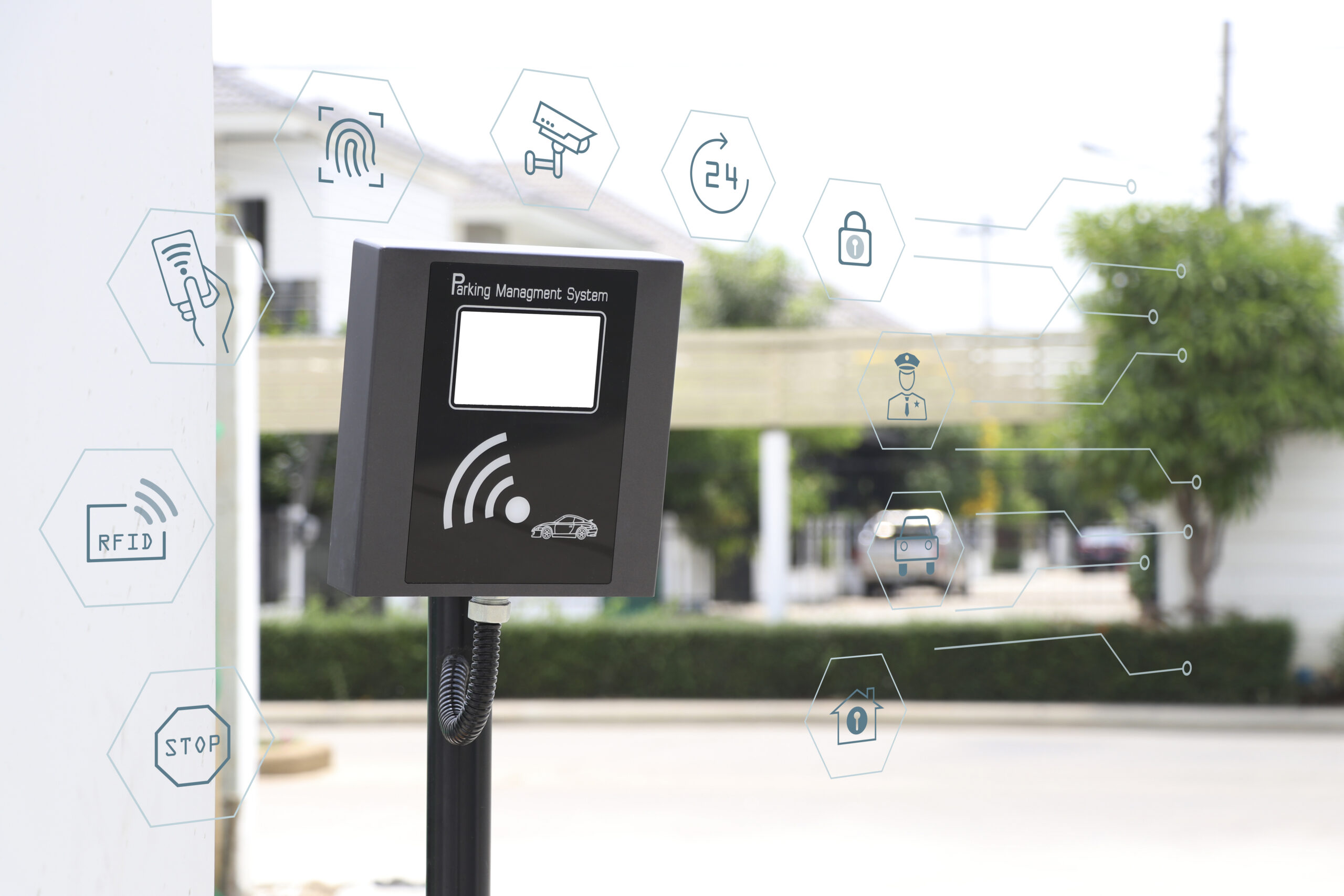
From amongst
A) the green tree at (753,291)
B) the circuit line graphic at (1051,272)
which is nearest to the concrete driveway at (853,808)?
the circuit line graphic at (1051,272)

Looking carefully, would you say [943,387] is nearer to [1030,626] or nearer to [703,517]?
[1030,626]

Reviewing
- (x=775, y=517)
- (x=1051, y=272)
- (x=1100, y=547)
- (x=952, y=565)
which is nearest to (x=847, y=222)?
(x=1051, y=272)

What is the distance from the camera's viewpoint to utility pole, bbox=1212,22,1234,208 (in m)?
2.98

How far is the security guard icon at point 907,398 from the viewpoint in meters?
2.52

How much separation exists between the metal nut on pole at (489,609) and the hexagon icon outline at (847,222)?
1.04m

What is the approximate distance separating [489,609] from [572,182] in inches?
37.6

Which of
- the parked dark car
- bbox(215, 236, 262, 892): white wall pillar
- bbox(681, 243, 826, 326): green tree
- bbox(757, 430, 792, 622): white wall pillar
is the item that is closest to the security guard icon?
bbox(215, 236, 262, 892): white wall pillar

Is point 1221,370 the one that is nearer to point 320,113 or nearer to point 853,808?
point 853,808

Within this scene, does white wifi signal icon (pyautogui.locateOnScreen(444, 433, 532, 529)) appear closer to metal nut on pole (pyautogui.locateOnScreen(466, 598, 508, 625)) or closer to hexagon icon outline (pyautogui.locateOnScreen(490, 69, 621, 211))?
metal nut on pole (pyautogui.locateOnScreen(466, 598, 508, 625))

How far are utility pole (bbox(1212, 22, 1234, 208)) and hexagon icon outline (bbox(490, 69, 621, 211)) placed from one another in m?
1.49

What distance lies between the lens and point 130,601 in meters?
1.78

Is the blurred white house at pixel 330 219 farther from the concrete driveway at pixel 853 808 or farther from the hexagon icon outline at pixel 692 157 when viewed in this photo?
the concrete driveway at pixel 853 808

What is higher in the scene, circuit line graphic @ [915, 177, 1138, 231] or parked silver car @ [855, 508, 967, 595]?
circuit line graphic @ [915, 177, 1138, 231]

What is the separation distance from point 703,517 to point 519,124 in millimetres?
Result: 10469
